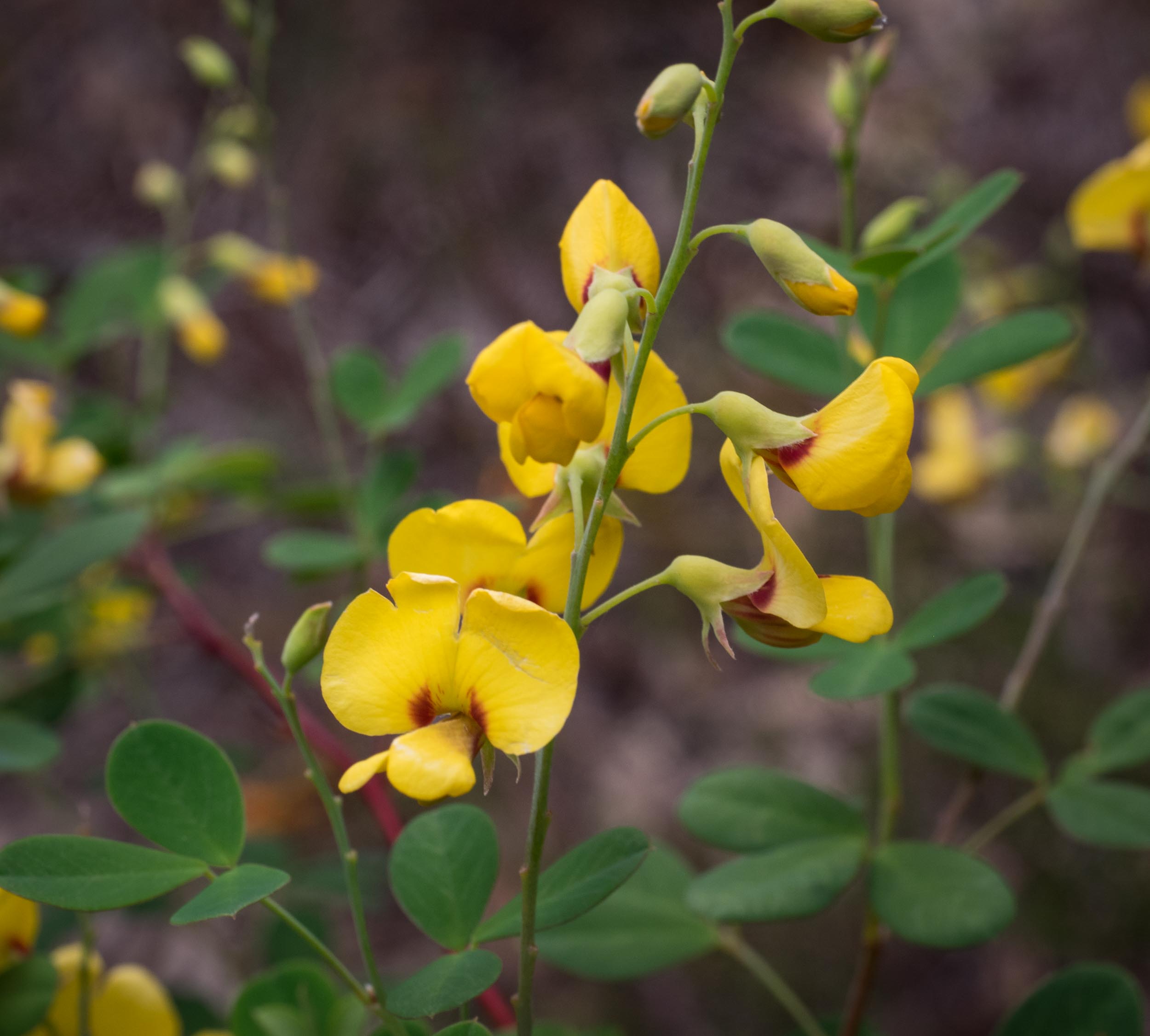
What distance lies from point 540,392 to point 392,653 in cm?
15

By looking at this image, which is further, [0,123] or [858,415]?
[0,123]

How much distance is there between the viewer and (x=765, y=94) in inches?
87.6

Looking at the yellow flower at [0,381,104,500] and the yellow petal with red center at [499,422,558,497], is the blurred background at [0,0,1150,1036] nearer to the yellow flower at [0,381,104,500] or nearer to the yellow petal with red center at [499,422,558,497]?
the yellow flower at [0,381,104,500]

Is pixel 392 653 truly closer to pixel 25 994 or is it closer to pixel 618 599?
pixel 618 599

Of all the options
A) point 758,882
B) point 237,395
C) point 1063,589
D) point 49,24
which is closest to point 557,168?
point 237,395

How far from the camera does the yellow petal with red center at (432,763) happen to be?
0.41 m

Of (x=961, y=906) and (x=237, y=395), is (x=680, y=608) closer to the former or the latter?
(x=237, y=395)

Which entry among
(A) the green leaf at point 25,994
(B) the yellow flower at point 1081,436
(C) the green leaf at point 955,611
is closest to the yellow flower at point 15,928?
(A) the green leaf at point 25,994

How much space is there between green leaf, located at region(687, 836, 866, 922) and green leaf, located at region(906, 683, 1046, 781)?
4.9 inches

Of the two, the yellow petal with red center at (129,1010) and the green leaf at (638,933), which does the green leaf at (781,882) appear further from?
the yellow petal with red center at (129,1010)

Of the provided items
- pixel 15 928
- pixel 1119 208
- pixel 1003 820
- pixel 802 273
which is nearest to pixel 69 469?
pixel 15 928

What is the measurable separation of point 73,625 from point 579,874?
938 millimetres

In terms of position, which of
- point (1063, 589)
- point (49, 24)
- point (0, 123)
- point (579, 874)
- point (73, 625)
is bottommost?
point (73, 625)

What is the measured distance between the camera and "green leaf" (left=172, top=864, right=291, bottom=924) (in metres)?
0.45
